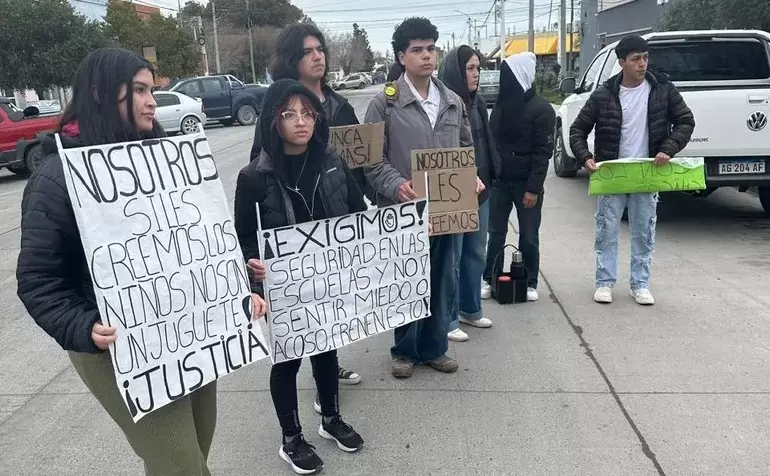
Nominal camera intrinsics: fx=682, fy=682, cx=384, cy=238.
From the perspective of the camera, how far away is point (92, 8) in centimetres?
4003

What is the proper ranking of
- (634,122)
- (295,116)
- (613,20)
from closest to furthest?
1. (295,116)
2. (634,122)
3. (613,20)

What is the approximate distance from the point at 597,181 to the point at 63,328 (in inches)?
162

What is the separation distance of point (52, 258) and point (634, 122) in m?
4.36

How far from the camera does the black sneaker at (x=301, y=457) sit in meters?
3.14

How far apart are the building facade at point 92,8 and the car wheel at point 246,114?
18.0 m

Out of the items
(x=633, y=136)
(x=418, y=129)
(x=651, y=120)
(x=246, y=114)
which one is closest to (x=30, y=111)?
(x=246, y=114)

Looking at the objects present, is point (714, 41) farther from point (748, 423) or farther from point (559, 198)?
point (748, 423)

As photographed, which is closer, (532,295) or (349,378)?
(349,378)

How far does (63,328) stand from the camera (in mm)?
2047

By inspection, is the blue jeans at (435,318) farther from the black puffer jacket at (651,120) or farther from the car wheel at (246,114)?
the car wheel at (246,114)

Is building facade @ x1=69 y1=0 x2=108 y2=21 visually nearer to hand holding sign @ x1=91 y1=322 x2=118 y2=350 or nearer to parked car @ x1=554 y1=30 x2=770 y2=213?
parked car @ x1=554 y1=30 x2=770 y2=213

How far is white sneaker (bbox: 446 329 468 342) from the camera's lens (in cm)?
470

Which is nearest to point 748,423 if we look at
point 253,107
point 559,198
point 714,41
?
point 714,41

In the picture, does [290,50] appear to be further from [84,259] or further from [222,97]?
[222,97]
